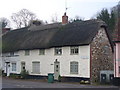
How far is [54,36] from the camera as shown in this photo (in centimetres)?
4222

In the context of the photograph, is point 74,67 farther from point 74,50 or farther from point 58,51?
point 58,51

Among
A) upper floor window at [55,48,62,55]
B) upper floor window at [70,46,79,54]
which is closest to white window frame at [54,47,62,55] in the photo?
upper floor window at [55,48,62,55]

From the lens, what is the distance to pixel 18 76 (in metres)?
46.3

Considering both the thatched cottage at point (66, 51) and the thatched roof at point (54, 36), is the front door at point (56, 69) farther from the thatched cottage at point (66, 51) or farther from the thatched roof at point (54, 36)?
the thatched roof at point (54, 36)

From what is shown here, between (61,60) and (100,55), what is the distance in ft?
17.5

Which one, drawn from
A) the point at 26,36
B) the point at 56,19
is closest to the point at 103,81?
the point at 26,36

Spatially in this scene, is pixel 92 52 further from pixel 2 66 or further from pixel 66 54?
pixel 2 66

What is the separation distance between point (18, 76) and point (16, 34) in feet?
29.8

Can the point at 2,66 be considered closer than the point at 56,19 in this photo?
Yes

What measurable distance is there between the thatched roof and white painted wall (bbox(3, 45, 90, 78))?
2.95 ft

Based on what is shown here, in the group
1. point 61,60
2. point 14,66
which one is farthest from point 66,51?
point 14,66

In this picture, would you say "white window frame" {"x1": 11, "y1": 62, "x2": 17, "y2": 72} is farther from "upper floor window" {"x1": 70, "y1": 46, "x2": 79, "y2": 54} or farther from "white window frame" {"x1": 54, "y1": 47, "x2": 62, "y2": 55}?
"upper floor window" {"x1": 70, "y1": 46, "x2": 79, "y2": 54}

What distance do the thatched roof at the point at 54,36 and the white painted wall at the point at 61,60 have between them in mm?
900

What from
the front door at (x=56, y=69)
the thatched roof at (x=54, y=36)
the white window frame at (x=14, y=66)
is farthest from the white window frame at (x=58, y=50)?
the white window frame at (x=14, y=66)
